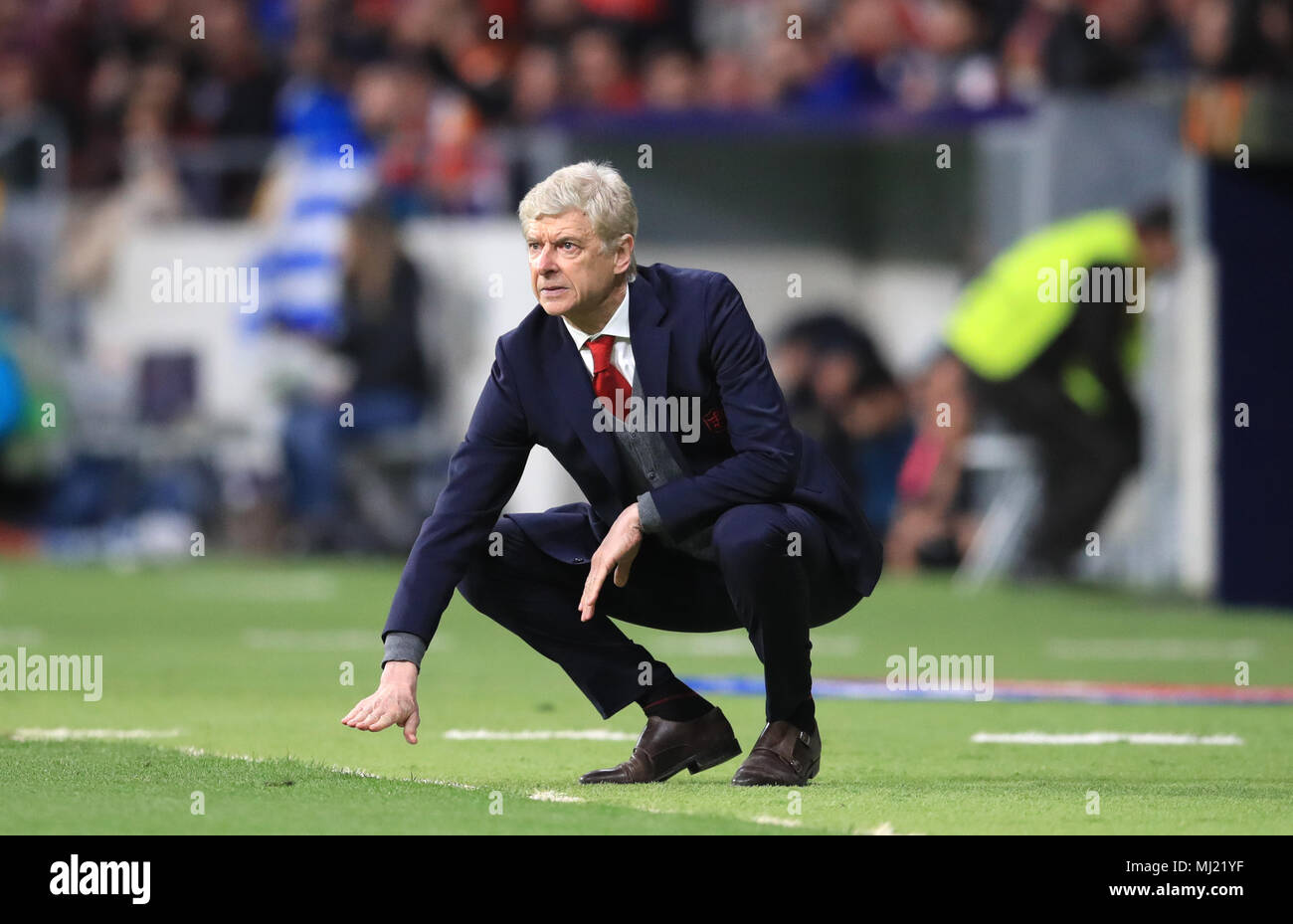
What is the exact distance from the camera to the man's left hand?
6.33m

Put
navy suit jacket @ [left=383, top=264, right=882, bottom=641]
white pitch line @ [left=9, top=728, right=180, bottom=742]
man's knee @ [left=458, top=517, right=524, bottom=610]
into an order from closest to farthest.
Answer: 1. navy suit jacket @ [left=383, top=264, right=882, bottom=641]
2. man's knee @ [left=458, top=517, right=524, bottom=610]
3. white pitch line @ [left=9, top=728, right=180, bottom=742]

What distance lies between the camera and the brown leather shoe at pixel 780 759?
6.55 metres

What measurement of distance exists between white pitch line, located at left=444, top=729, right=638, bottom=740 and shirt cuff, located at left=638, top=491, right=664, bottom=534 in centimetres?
186

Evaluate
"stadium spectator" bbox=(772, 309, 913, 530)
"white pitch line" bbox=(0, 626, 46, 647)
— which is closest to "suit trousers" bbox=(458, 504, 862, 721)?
"white pitch line" bbox=(0, 626, 46, 647)

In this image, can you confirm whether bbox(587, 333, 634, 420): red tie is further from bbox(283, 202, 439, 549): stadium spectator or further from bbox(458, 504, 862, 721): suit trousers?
bbox(283, 202, 439, 549): stadium spectator

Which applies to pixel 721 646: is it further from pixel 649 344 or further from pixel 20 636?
pixel 649 344

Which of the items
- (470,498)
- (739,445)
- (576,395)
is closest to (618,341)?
(576,395)

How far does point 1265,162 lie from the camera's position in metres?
14.7

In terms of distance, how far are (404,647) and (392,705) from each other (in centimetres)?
26

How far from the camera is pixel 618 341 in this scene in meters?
6.54

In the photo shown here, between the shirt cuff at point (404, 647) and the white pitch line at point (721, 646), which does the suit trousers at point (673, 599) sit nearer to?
the shirt cuff at point (404, 647)
